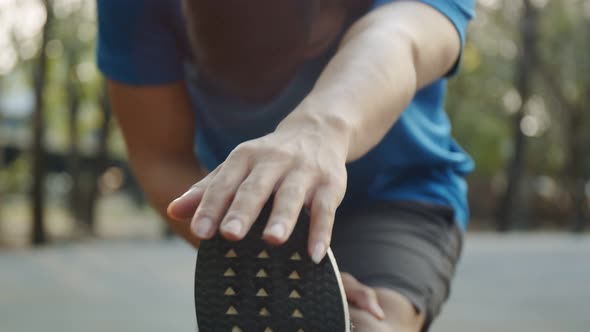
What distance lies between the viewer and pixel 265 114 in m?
1.58

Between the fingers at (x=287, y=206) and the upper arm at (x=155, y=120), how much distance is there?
976mm

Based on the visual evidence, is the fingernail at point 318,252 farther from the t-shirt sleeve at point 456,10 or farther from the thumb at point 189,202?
the t-shirt sleeve at point 456,10

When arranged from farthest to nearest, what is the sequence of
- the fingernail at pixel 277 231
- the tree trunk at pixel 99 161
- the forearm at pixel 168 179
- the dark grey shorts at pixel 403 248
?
1. the tree trunk at pixel 99 161
2. the forearm at pixel 168 179
3. the dark grey shorts at pixel 403 248
4. the fingernail at pixel 277 231

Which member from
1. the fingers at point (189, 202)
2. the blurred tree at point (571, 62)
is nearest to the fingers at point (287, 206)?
the fingers at point (189, 202)

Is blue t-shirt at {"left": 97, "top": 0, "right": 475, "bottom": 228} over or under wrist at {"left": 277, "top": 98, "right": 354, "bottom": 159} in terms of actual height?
under

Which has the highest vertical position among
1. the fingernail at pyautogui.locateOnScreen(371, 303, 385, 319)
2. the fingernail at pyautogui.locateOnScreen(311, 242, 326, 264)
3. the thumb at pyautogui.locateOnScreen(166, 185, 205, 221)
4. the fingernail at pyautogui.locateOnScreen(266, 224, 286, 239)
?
the fingernail at pyautogui.locateOnScreen(266, 224, 286, 239)

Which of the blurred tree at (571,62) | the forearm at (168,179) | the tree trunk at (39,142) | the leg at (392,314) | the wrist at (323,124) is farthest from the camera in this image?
the blurred tree at (571,62)

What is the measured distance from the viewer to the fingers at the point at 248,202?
2.81ft

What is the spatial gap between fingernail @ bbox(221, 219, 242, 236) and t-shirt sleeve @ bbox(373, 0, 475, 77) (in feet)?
2.11

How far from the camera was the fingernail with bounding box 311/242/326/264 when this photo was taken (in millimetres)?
906

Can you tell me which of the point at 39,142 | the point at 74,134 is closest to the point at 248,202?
the point at 39,142

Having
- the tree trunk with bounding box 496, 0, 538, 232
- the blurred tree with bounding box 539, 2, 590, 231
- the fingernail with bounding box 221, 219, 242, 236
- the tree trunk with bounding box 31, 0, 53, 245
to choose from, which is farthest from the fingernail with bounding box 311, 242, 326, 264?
the blurred tree with bounding box 539, 2, 590, 231

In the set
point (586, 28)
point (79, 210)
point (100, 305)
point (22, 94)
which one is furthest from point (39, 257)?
point (22, 94)

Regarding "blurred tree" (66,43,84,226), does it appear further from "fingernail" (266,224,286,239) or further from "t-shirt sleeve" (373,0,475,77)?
"fingernail" (266,224,286,239)
